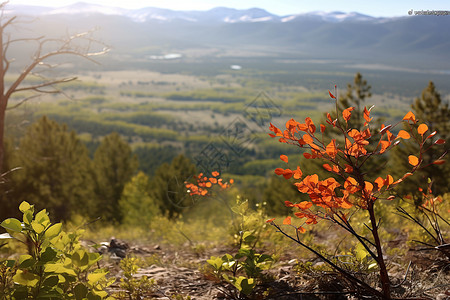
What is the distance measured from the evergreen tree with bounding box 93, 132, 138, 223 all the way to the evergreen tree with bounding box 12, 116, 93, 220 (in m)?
1.98

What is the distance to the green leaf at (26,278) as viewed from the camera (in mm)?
2537

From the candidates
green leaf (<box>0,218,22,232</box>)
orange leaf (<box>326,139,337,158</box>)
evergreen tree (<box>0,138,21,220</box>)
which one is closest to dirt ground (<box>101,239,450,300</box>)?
orange leaf (<box>326,139,337,158</box>)

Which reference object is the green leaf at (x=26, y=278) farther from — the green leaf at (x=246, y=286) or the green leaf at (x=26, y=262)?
the green leaf at (x=246, y=286)

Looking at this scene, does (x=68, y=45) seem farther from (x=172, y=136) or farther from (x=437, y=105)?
(x=172, y=136)

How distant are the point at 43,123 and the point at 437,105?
33818 millimetres

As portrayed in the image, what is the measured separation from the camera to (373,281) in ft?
11.9

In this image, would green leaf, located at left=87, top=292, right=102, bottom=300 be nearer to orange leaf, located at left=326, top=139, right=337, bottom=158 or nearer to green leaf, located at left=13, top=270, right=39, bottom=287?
green leaf, located at left=13, top=270, right=39, bottom=287

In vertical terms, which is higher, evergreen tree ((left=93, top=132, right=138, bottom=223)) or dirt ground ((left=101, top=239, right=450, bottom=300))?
dirt ground ((left=101, top=239, right=450, bottom=300))

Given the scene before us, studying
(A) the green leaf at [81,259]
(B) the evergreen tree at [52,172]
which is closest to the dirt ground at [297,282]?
(A) the green leaf at [81,259]

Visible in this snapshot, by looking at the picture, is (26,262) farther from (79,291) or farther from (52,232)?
(79,291)

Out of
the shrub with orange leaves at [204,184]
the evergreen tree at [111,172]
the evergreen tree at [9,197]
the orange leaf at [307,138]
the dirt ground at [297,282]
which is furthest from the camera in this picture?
the evergreen tree at [111,172]

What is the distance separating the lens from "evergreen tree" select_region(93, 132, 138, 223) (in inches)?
1606

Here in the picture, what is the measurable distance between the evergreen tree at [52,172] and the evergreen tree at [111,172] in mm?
1977

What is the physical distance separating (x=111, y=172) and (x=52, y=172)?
7505mm
